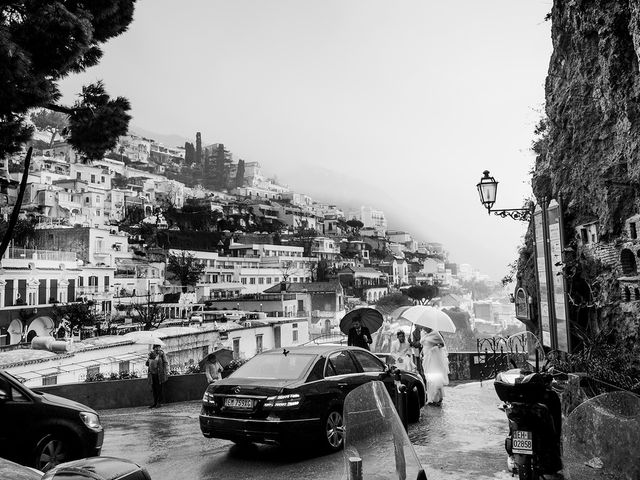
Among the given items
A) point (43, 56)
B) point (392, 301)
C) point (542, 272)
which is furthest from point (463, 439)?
point (392, 301)

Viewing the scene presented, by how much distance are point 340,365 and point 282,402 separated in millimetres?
1401

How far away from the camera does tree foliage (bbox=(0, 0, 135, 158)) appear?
7570 mm

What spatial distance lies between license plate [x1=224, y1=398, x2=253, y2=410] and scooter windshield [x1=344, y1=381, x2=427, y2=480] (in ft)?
10.2

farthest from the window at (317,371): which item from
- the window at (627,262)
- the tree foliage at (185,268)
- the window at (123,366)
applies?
the tree foliage at (185,268)

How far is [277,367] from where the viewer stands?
24.4 feet

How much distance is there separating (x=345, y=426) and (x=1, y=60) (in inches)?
264

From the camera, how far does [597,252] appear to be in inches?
320

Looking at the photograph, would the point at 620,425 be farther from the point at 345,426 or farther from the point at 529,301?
the point at 529,301

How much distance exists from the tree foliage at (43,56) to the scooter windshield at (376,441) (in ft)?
21.7

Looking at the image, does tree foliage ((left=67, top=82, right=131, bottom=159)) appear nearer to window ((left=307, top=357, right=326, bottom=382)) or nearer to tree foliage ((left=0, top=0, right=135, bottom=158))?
tree foliage ((left=0, top=0, right=135, bottom=158))

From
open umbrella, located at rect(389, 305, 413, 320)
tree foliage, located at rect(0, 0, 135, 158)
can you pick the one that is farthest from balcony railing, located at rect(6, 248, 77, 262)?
tree foliage, located at rect(0, 0, 135, 158)

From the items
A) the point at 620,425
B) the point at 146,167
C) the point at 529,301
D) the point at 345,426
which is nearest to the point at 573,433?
the point at 620,425

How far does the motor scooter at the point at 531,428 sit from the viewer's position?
17.5 feet

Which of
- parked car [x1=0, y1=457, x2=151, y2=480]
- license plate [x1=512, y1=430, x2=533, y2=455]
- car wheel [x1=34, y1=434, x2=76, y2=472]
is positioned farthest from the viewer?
car wheel [x1=34, y1=434, x2=76, y2=472]
